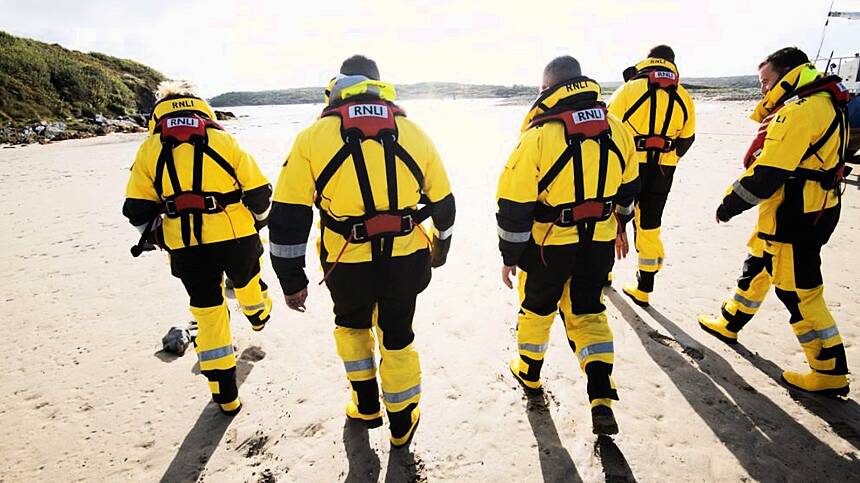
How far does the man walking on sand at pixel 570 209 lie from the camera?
2.85m

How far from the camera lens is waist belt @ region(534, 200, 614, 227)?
295 cm

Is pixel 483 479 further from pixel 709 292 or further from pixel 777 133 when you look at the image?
pixel 709 292

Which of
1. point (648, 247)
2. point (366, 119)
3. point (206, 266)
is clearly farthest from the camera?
point (648, 247)

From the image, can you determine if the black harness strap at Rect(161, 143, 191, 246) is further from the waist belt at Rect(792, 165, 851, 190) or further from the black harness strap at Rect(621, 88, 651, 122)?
the waist belt at Rect(792, 165, 851, 190)

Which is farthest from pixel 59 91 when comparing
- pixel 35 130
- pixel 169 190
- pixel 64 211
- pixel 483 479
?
pixel 483 479

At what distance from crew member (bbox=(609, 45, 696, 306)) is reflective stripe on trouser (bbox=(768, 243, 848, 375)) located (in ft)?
4.63

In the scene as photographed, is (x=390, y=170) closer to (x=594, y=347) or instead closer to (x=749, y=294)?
(x=594, y=347)

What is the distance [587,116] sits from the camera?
2820mm

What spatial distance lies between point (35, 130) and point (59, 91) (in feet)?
33.7

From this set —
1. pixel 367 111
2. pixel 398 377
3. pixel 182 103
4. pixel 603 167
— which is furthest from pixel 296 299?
pixel 603 167

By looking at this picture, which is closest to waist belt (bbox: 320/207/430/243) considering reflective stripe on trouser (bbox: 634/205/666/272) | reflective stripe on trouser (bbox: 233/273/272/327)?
reflective stripe on trouser (bbox: 233/273/272/327)

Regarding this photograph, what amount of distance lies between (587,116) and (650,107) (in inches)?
85.7

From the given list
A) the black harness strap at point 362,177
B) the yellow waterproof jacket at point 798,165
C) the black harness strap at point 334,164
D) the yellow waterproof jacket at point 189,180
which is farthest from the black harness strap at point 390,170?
the yellow waterproof jacket at point 798,165

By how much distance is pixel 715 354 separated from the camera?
4090 millimetres
